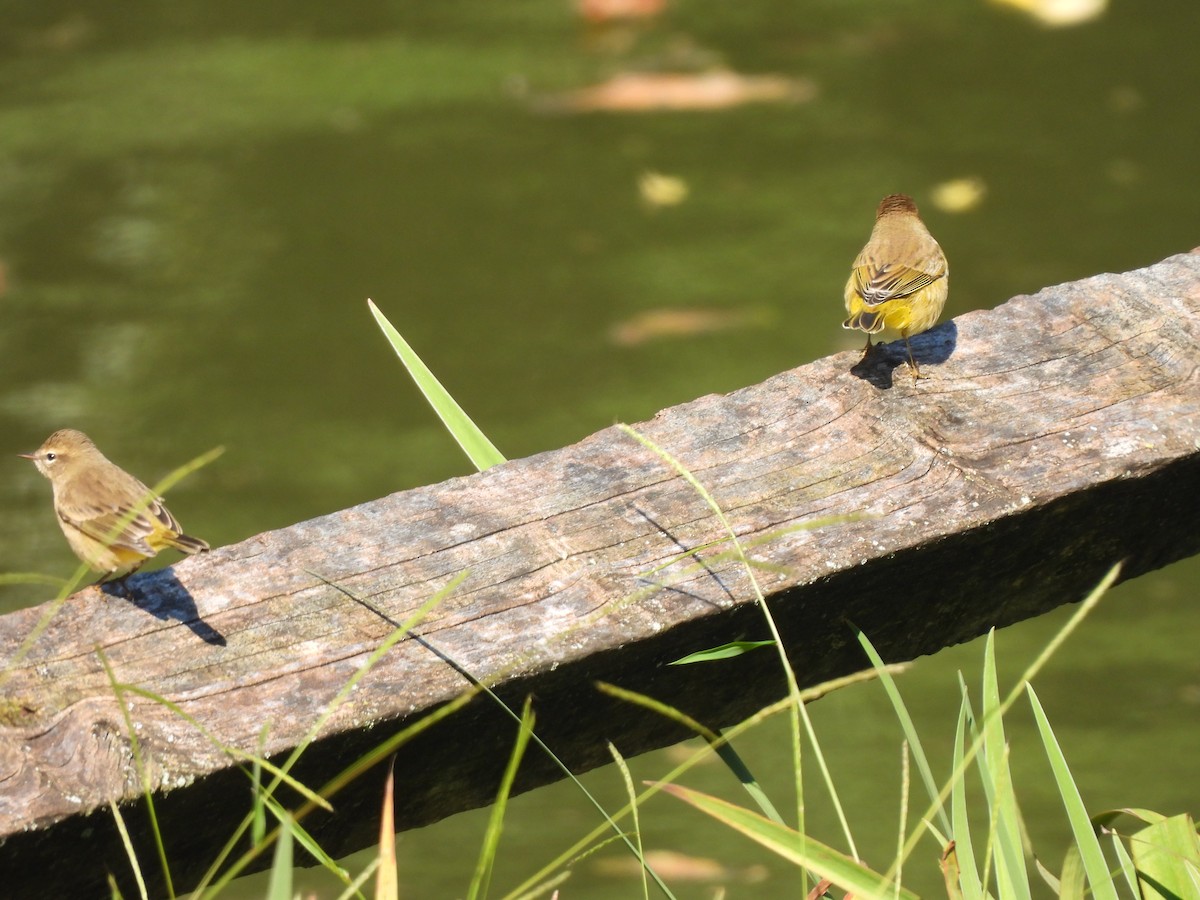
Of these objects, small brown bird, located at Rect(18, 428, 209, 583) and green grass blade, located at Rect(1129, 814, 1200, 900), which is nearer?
green grass blade, located at Rect(1129, 814, 1200, 900)

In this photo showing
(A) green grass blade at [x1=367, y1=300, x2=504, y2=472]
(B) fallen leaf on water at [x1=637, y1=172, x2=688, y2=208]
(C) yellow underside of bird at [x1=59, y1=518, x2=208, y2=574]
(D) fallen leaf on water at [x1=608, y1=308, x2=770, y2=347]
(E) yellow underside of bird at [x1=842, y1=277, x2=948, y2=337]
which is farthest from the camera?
(B) fallen leaf on water at [x1=637, y1=172, x2=688, y2=208]

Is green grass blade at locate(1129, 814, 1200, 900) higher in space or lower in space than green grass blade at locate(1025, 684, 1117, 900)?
lower

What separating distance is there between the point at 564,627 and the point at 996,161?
6.22m

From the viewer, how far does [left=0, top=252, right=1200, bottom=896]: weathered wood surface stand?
5.51 feet

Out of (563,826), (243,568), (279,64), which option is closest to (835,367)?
(243,568)

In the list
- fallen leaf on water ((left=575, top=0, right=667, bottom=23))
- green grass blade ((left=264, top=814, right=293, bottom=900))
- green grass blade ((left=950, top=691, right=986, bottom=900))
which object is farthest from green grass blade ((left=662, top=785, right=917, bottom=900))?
fallen leaf on water ((left=575, top=0, right=667, bottom=23))

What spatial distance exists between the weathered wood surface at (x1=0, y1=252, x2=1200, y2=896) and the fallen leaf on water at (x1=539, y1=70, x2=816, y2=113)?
5995 mm

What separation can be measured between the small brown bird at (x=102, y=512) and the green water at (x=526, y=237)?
1.55 metres

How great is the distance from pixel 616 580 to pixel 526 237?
5300mm

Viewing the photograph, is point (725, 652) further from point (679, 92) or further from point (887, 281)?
point (679, 92)

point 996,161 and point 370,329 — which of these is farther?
point 996,161

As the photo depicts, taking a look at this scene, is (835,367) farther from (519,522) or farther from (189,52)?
(189,52)

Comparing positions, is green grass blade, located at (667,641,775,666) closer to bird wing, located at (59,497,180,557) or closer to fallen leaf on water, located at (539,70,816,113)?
bird wing, located at (59,497,180,557)

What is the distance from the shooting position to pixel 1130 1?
344 inches
